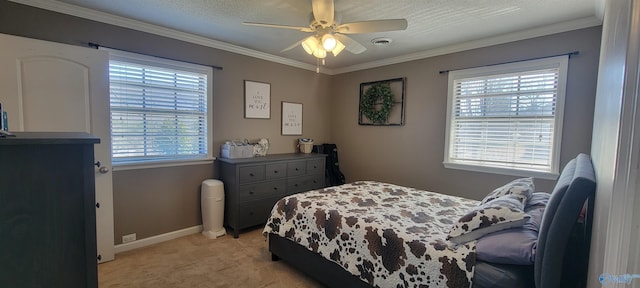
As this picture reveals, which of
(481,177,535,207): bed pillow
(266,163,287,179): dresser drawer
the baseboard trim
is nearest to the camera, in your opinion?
(481,177,535,207): bed pillow

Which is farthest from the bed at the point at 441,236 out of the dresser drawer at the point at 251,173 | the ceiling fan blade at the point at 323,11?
the ceiling fan blade at the point at 323,11

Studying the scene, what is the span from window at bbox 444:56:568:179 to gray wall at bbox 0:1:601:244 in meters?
0.09

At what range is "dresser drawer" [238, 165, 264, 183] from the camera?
133 inches

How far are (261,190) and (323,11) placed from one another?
2.35 m

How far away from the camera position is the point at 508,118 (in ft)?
10.3

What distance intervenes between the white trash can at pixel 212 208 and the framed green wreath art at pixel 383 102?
2.48 metres

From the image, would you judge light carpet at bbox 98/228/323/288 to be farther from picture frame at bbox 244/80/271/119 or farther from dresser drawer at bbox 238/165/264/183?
picture frame at bbox 244/80/271/119

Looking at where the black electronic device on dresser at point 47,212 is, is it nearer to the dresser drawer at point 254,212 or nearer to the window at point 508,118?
the dresser drawer at point 254,212

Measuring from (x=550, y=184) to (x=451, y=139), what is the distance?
1.12m

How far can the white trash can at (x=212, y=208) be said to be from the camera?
3.35 m

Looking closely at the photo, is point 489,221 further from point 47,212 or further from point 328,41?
point 47,212

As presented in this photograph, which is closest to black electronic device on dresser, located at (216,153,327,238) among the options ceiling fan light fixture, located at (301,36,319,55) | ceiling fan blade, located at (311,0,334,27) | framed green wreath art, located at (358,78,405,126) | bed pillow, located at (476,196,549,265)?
framed green wreath art, located at (358,78,405,126)

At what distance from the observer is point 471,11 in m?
2.48

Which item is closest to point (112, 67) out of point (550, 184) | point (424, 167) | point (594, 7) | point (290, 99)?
point (290, 99)
